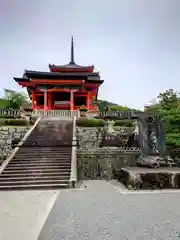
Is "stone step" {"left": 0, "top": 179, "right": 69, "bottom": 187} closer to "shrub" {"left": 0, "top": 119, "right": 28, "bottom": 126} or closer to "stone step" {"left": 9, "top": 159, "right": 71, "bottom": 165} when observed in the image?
"stone step" {"left": 9, "top": 159, "right": 71, "bottom": 165}

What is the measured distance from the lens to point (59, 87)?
84.7 ft

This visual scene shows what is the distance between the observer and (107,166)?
1255cm

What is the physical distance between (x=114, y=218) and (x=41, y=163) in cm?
699

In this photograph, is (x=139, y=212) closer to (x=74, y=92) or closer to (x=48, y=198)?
(x=48, y=198)

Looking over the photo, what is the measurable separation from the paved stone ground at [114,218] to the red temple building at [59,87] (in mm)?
19502

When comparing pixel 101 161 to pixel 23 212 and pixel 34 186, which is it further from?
pixel 23 212

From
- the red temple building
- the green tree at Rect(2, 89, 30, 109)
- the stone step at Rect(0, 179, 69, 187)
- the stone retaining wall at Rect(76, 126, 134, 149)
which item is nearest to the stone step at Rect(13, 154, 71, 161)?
the stone step at Rect(0, 179, 69, 187)

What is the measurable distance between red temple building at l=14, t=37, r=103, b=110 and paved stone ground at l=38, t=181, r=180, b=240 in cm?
1950

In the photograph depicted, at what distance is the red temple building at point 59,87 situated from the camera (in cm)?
2545

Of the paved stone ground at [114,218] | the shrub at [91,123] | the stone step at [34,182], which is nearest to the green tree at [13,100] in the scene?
the shrub at [91,123]

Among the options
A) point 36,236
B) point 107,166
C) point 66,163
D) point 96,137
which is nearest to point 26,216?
point 36,236

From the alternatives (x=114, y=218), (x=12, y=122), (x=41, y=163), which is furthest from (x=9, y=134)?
(x=114, y=218)

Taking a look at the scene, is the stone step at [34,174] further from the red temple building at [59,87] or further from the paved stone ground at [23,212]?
the red temple building at [59,87]

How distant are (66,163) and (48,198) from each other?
4.16 metres
